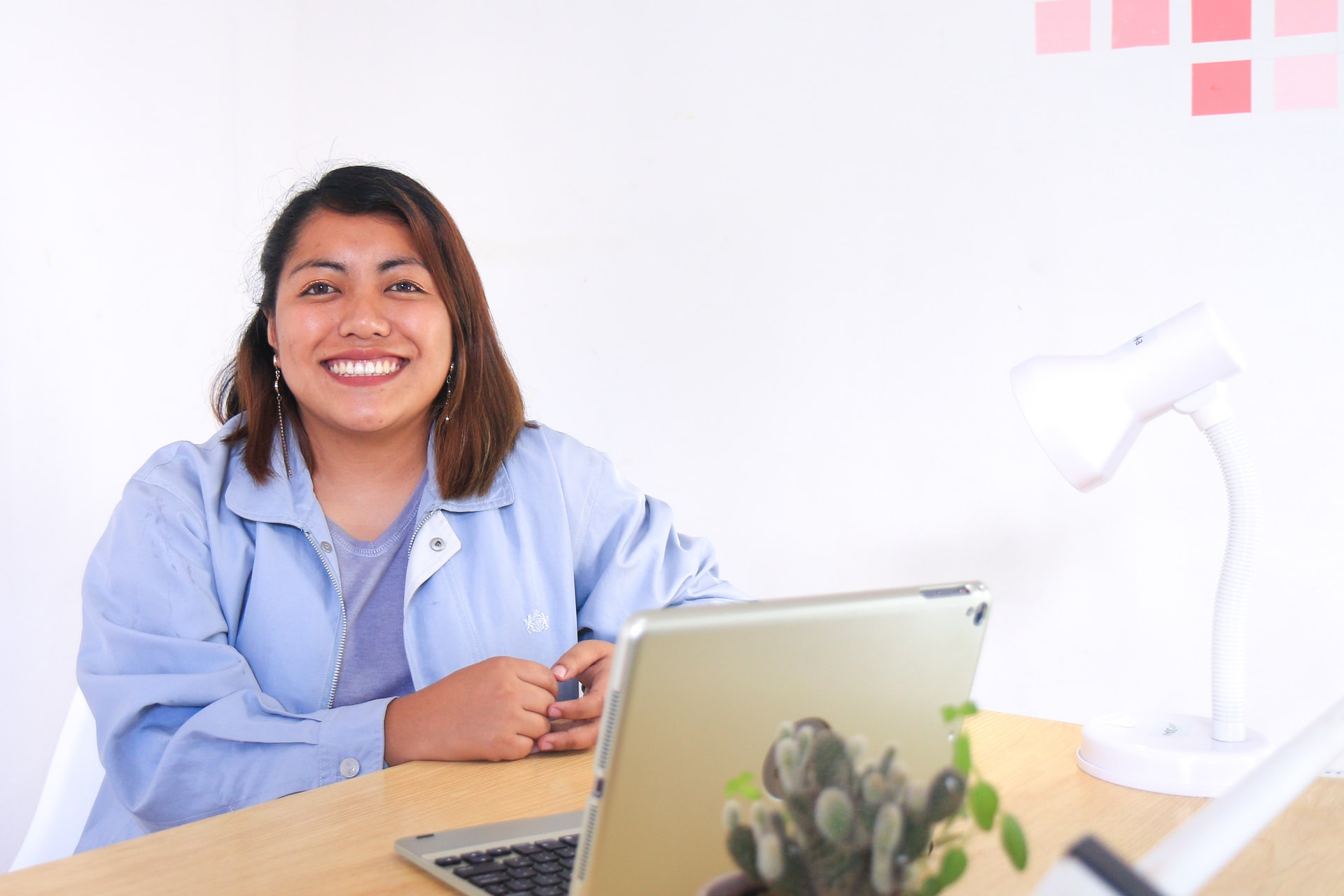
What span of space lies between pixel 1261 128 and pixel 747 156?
0.89 metres

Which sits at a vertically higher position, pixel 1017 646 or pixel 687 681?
pixel 687 681

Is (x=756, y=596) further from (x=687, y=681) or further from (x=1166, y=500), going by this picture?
(x=687, y=681)

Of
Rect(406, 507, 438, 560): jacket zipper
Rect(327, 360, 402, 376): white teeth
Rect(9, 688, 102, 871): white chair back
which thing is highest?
Rect(327, 360, 402, 376): white teeth

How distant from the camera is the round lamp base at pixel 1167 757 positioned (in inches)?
36.3

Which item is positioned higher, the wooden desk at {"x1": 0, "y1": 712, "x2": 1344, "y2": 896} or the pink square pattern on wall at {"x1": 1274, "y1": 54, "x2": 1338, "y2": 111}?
the pink square pattern on wall at {"x1": 1274, "y1": 54, "x2": 1338, "y2": 111}

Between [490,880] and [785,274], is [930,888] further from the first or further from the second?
[785,274]

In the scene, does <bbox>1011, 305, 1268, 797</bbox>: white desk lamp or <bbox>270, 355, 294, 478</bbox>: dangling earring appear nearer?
<bbox>1011, 305, 1268, 797</bbox>: white desk lamp

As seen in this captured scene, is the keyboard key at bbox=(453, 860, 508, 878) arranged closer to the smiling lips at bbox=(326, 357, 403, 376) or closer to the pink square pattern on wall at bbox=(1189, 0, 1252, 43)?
the smiling lips at bbox=(326, 357, 403, 376)

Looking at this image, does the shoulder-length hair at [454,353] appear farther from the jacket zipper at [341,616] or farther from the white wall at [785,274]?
the white wall at [785,274]

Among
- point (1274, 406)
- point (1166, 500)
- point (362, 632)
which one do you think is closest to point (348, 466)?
point (362, 632)

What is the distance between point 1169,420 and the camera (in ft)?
5.87

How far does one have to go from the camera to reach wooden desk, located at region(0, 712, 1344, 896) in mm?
732

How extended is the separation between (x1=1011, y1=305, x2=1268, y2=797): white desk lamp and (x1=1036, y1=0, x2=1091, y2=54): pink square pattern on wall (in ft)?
3.36

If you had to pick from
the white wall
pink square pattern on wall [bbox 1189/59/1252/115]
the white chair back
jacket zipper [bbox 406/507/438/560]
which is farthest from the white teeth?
pink square pattern on wall [bbox 1189/59/1252/115]
